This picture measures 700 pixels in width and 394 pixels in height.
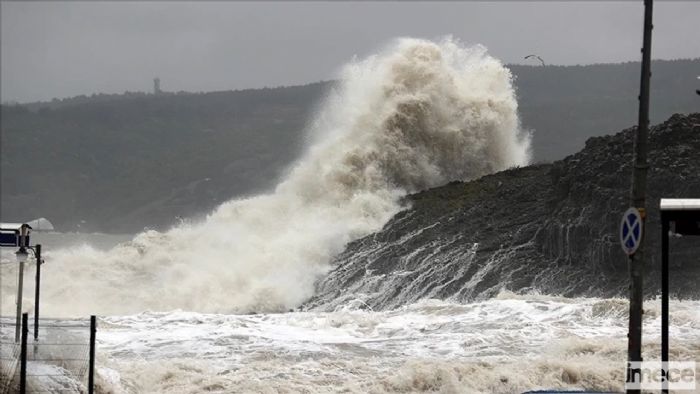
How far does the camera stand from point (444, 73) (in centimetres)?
4438

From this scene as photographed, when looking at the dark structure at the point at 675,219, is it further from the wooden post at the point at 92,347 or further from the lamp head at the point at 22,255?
the lamp head at the point at 22,255

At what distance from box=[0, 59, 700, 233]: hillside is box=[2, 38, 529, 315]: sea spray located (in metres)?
83.5

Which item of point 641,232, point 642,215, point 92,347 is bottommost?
point 92,347

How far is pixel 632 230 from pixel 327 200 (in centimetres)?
2927

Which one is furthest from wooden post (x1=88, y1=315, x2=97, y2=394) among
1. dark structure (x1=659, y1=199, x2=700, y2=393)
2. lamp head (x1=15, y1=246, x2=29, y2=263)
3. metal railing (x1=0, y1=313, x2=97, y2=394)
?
dark structure (x1=659, y1=199, x2=700, y2=393)

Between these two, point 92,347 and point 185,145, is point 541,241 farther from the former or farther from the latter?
point 185,145

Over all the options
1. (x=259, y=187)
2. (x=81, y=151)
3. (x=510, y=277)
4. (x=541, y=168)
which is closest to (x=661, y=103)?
(x=259, y=187)

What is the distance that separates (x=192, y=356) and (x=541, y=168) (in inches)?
789

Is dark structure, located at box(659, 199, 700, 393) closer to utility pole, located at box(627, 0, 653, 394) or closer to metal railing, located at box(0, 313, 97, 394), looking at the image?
utility pole, located at box(627, 0, 653, 394)

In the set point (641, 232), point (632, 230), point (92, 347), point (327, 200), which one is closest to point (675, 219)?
point (632, 230)

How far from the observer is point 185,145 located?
611ft

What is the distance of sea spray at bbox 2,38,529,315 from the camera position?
33.8m

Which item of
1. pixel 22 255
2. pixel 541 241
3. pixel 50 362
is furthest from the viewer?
pixel 541 241

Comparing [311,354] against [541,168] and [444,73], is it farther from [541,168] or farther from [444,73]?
[444,73]
